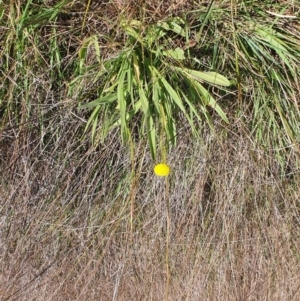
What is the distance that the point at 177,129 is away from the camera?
1.12 m

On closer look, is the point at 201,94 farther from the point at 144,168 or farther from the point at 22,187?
the point at 22,187

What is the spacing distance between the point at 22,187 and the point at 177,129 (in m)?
0.44

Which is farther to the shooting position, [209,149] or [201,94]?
[209,149]

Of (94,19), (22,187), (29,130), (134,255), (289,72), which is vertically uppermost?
(94,19)

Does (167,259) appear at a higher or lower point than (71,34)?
lower

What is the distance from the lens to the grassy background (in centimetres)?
109

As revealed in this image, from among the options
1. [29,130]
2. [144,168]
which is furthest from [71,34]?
[144,168]

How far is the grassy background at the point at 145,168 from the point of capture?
109 centimetres

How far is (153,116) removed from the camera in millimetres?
1041

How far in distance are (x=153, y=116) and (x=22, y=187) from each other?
42cm

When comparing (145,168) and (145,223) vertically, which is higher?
(145,168)

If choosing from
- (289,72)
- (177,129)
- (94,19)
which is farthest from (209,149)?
(94,19)

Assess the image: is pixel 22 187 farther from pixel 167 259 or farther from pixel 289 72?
pixel 289 72

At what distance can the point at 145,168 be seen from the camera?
3.79 ft
